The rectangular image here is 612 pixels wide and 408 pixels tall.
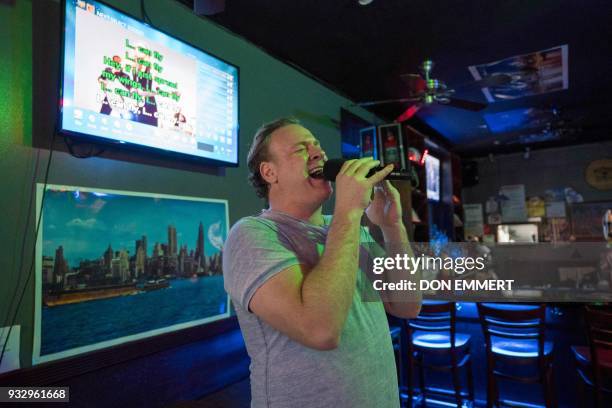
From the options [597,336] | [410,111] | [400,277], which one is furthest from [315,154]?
[410,111]

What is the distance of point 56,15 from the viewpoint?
1.68 meters

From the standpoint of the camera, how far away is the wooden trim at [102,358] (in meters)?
1.45

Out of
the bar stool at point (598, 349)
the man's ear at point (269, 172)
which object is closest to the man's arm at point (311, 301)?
the man's ear at point (269, 172)

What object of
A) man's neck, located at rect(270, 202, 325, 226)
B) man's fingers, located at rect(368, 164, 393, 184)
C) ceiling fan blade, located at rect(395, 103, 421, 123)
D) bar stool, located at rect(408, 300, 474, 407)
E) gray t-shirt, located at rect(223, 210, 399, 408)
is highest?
ceiling fan blade, located at rect(395, 103, 421, 123)

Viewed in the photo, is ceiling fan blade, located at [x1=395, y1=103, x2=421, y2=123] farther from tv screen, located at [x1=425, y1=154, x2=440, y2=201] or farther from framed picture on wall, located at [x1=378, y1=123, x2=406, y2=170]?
tv screen, located at [x1=425, y1=154, x2=440, y2=201]

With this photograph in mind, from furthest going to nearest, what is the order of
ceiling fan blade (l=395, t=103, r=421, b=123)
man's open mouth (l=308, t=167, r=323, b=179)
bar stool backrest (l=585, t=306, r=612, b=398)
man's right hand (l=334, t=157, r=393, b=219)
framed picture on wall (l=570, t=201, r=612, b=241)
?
framed picture on wall (l=570, t=201, r=612, b=241), ceiling fan blade (l=395, t=103, r=421, b=123), bar stool backrest (l=585, t=306, r=612, b=398), man's open mouth (l=308, t=167, r=323, b=179), man's right hand (l=334, t=157, r=393, b=219)

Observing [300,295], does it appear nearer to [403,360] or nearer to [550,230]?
[403,360]

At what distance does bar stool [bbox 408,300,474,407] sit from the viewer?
106 inches

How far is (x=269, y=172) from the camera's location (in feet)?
3.79

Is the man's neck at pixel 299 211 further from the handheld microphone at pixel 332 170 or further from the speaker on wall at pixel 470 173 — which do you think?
the speaker on wall at pixel 470 173

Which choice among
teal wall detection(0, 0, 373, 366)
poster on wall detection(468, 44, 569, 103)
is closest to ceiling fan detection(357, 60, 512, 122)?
poster on wall detection(468, 44, 569, 103)

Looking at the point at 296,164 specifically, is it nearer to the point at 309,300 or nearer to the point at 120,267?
the point at 309,300

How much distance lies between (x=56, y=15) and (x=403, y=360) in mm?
3539

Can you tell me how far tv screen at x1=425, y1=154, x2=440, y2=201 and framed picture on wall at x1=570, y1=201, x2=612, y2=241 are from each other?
266 centimetres
